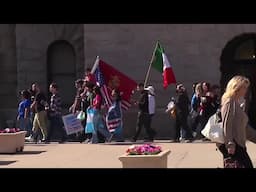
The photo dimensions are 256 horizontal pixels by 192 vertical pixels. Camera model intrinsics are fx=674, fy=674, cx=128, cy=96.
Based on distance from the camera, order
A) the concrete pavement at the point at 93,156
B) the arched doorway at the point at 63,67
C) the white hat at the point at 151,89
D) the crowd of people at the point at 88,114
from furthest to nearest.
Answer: the arched doorway at the point at 63,67, the white hat at the point at 151,89, the crowd of people at the point at 88,114, the concrete pavement at the point at 93,156

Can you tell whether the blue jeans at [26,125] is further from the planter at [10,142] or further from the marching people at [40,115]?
the planter at [10,142]

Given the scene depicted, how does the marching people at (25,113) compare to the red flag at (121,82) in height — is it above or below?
below

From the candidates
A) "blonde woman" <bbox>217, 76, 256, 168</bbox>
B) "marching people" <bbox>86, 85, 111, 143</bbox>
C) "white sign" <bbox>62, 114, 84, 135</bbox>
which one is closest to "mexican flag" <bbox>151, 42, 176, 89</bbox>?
"marching people" <bbox>86, 85, 111, 143</bbox>

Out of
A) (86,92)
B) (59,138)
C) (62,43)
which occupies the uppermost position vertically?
(62,43)

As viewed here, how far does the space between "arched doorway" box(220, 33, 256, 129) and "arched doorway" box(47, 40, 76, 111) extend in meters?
5.35

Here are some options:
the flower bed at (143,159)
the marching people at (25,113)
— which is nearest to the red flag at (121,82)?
the marching people at (25,113)

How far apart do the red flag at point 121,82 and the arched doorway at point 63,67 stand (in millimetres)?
3167

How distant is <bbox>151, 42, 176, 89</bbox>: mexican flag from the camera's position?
20594 millimetres

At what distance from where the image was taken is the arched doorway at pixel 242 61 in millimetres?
22531

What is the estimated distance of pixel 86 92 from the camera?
66.4 ft

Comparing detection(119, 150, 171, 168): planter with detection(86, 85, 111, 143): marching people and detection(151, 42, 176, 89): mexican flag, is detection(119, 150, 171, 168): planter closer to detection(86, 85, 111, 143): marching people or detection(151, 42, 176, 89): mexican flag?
detection(86, 85, 111, 143): marching people
